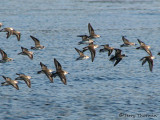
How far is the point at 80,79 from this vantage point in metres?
38.6

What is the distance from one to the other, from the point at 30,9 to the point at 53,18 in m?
15.2

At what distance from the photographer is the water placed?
96.8 ft

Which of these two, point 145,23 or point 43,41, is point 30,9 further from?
point 43,41

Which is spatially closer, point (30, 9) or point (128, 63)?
point (128, 63)

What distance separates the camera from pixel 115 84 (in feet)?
121

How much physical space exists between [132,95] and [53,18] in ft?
174

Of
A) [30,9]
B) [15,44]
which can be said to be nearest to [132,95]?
[15,44]

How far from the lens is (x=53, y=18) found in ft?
277

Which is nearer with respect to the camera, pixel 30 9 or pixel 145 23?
pixel 145 23

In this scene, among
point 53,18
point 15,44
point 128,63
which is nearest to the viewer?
point 128,63

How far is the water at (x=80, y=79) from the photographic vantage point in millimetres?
29516

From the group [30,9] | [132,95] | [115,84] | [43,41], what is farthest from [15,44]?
[30,9]

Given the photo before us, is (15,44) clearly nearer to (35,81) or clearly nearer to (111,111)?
(35,81)

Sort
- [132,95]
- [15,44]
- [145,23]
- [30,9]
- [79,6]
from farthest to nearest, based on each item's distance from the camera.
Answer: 1. [79,6]
2. [30,9]
3. [145,23]
4. [15,44]
5. [132,95]
